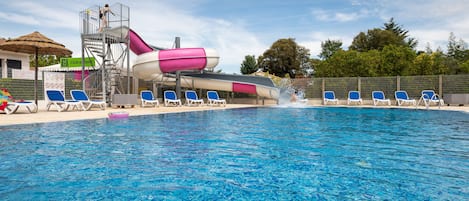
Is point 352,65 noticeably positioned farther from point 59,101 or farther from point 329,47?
point 329,47

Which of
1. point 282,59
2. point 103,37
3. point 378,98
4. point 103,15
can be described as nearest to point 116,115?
point 103,37

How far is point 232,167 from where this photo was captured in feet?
10.6

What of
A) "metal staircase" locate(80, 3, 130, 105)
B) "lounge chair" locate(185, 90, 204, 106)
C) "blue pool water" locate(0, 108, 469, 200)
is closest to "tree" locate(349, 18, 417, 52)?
"lounge chair" locate(185, 90, 204, 106)

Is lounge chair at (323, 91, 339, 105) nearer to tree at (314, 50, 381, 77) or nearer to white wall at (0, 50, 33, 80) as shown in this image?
tree at (314, 50, 381, 77)

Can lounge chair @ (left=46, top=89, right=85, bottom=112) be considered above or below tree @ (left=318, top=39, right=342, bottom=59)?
below

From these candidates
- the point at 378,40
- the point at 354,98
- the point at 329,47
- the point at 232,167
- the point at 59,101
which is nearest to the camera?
the point at 232,167

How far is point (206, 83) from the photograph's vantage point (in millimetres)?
17812

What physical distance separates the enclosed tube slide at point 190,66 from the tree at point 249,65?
81.9ft

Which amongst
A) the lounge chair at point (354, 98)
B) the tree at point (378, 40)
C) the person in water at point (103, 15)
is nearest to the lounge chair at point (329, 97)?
the lounge chair at point (354, 98)

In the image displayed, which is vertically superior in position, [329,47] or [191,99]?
[329,47]

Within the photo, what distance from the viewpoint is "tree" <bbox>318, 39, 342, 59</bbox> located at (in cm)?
4247

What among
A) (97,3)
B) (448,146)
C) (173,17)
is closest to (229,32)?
(173,17)

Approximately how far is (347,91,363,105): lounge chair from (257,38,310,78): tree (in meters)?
22.7

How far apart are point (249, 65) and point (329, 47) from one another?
1108 centimetres
